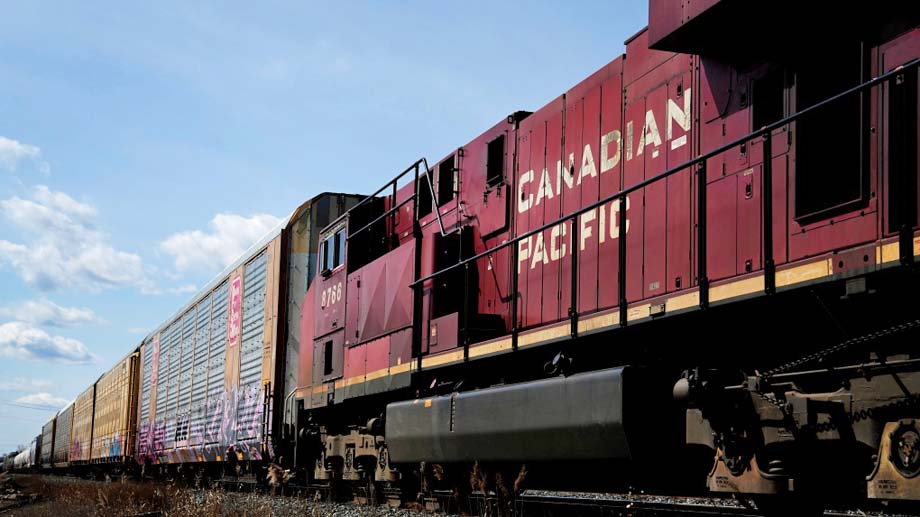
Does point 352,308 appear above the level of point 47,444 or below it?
above

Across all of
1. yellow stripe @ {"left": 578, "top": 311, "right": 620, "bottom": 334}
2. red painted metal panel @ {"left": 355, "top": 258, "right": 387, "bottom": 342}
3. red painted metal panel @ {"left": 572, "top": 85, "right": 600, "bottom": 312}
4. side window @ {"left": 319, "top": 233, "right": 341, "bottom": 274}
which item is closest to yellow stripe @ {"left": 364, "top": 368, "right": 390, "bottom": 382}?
red painted metal panel @ {"left": 355, "top": 258, "right": 387, "bottom": 342}

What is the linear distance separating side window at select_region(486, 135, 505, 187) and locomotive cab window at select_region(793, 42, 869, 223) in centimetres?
411

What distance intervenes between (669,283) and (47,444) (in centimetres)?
4879

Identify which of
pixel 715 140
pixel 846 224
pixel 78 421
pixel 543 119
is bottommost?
pixel 78 421

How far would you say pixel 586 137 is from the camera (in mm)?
8258

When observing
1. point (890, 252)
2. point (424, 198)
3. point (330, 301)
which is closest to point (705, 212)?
point (890, 252)

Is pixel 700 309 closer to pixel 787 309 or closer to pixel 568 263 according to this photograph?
pixel 787 309

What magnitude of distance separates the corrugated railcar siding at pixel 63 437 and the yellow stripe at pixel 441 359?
109 ft

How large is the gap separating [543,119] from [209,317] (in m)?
12.0

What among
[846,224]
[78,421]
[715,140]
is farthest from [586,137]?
[78,421]

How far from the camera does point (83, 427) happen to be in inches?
1430

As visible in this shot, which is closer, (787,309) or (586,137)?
(787,309)

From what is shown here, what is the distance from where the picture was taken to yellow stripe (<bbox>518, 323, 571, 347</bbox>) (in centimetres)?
723

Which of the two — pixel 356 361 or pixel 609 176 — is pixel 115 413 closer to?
pixel 356 361
